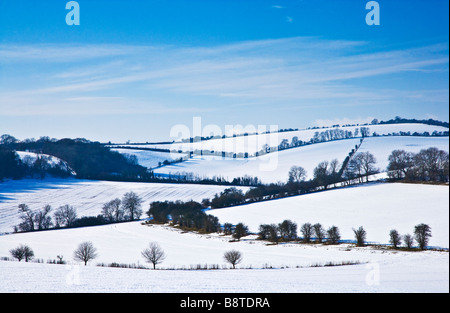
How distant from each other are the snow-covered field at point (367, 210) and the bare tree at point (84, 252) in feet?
37.4

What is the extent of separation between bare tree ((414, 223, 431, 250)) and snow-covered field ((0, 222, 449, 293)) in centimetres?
104

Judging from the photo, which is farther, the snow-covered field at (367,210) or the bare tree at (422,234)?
the snow-covered field at (367,210)

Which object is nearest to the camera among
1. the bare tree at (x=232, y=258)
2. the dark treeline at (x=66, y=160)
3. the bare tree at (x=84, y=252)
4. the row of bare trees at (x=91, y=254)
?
the row of bare trees at (x=91, y=254)

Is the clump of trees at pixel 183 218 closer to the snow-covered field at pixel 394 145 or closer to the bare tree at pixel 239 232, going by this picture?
the bare tree at pixel 239 232

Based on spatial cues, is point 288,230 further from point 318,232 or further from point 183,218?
point 183,218

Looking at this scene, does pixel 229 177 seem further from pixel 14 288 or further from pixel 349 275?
pixel 14 288

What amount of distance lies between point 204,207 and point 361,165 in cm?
1739

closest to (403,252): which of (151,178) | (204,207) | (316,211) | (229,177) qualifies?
(316,211)

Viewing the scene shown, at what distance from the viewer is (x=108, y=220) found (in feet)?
51.9

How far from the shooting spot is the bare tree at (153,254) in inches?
537

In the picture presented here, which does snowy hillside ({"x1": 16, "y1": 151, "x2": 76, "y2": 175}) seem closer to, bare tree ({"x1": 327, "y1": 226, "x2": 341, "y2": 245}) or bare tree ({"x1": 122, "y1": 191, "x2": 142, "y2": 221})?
bare tree ({"x1": 122, "y1": 191, "x2": 142, "y2": 221})

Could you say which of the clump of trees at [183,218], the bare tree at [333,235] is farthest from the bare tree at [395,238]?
the clump of trees at [183,218]

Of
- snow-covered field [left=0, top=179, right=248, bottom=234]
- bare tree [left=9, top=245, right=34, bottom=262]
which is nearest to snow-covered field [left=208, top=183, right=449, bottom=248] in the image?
snow-covered field [left=0, top=179, right=248, bottom=234]

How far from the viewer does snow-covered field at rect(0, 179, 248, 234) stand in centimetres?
1148
